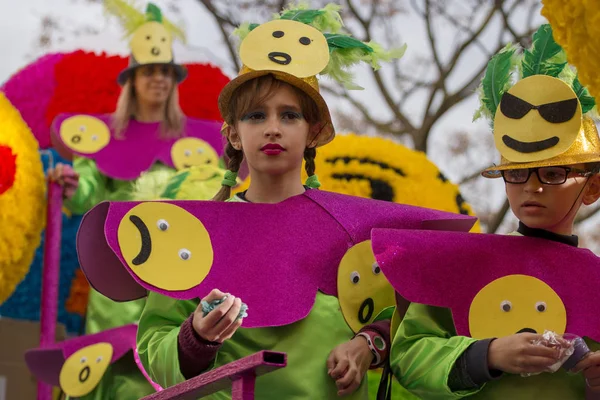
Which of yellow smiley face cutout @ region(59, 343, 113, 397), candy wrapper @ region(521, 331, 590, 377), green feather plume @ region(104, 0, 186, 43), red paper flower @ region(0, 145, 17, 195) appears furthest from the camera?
green feather plume @ region(104, 0, 186, 43)

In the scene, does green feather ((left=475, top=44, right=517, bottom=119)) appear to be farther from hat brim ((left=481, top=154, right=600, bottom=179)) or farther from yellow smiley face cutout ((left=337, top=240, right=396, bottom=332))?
yellow smiley face cutout ((left=337, top=240, right=396, bottom=332))

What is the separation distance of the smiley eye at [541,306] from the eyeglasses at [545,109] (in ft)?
1.44

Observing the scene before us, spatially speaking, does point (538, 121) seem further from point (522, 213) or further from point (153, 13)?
point (153, 13)

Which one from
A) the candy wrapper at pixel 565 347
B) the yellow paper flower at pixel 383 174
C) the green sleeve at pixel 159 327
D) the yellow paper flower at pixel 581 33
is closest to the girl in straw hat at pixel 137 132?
the yellow paper flower at pixel 383 174

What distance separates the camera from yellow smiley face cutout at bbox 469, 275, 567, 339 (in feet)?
8.75

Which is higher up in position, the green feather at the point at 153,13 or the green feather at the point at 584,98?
the green feather at the point at 153,13

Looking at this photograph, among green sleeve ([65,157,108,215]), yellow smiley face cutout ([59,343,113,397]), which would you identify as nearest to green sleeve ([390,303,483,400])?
yellow smiley face cutout ([59,343,113,397])

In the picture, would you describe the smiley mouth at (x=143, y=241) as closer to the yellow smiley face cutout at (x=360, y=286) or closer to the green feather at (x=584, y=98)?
the yellow smiley face cutout at (x=360, y=286)

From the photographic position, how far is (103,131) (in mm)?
5289

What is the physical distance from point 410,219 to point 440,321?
38 cm

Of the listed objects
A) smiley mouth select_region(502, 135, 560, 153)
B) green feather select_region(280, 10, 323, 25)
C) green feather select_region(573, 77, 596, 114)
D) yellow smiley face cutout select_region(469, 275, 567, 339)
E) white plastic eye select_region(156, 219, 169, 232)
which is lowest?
yellow smiley face cutout select_region(469, 275, 567, 339)

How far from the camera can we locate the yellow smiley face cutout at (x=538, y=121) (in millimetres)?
2676

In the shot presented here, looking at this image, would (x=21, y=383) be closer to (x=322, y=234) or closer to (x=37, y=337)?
(x=37, y=337)

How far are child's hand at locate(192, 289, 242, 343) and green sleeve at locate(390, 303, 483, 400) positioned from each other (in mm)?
477
